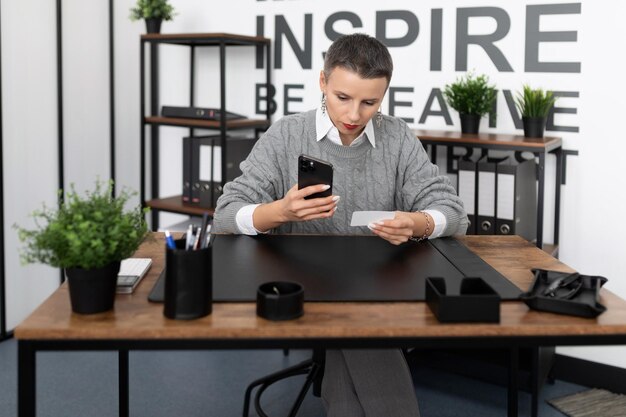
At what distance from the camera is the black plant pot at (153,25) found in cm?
354

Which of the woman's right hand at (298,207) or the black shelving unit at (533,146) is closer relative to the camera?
the woman's right hand at (298,207)

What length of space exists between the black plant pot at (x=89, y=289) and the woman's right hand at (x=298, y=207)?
21.6 inches

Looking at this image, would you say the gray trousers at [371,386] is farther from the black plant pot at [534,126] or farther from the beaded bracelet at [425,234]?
the black plant pot at [534,126]

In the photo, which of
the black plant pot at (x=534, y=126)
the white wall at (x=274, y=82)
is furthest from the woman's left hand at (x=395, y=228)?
the white wall at (x=274, y=82)

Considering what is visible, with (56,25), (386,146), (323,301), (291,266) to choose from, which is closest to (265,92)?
(56,25)

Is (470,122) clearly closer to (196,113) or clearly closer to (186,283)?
(196,113)

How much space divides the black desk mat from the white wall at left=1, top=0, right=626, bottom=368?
120 cm

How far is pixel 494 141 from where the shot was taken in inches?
107

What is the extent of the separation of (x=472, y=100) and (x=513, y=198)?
0.44 m

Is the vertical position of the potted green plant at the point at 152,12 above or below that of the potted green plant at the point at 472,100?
above

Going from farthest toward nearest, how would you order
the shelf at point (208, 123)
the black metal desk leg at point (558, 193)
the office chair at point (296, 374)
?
1. the shelf at point (208, 123)
2. the black metal desk leg at point (558, 193)
3. the office chair at point (296, 374)

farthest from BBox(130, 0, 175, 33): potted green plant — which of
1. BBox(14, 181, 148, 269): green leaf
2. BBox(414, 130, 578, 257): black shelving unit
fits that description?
BBox(14, 181, 148, 269): green leaf

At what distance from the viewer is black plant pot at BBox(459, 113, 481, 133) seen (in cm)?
294

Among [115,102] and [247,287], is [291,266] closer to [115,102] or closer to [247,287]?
[247,287]
